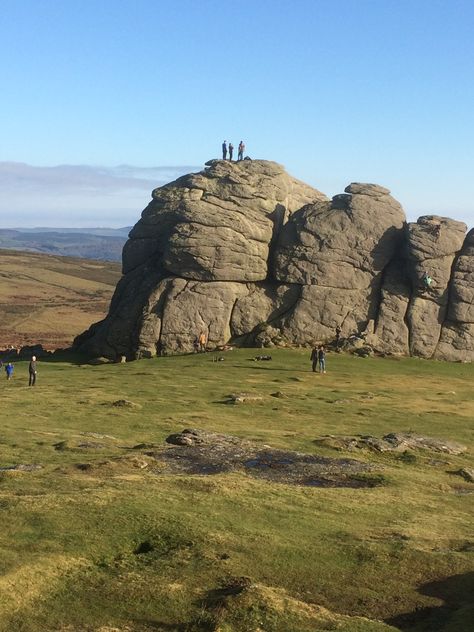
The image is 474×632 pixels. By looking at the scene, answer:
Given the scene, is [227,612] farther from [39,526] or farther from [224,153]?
[224,153]

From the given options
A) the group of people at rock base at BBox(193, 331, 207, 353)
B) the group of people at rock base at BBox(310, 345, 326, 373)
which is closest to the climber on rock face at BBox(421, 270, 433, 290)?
the group of people at rock base at BBox(310, 345, 326, 373)

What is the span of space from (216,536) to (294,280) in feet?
191


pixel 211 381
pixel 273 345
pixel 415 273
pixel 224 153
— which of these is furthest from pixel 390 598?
pixel 224 153

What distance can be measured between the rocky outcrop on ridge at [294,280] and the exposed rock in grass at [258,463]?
38207 millimetres

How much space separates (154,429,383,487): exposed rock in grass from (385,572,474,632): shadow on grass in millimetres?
11413

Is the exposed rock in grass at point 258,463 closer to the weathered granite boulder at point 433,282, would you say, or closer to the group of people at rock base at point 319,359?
the group of people at rock base at point 319,359

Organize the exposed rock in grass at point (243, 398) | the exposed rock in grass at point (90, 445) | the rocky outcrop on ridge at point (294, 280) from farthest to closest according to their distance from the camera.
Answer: the rocky outcrop on ridge at point (294, 280), the exposed rock in grass at point (243, 398), the exposed rock in grass at point (90, 445)

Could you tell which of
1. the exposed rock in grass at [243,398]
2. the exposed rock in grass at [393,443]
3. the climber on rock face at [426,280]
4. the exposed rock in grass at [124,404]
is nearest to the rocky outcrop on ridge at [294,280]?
the climber on rock face at [426,280]

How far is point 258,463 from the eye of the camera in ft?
120

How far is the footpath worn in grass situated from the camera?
1969 cm

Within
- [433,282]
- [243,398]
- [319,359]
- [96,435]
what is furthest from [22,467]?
[433,282]

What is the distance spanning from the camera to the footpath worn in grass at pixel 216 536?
19688 millimetres

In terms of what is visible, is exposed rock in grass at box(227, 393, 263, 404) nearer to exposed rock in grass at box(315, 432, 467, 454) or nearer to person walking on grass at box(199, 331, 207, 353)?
exposed rock in grass at box(315, 432, 467, 454)

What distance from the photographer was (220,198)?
84.1 metres
